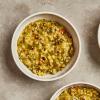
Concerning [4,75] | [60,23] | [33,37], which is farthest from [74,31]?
[4,75]

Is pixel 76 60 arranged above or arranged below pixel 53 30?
below

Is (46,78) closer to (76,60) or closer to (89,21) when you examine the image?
(76,60)

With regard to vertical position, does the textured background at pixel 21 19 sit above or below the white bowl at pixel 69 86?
above

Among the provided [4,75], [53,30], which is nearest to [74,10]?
[53,30]

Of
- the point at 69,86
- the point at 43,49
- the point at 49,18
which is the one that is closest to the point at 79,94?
the point at 69,86

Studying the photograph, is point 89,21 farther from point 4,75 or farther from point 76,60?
point 4,75

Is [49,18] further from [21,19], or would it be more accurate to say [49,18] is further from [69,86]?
[69,86]

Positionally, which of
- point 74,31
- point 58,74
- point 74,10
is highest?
point 74,10
